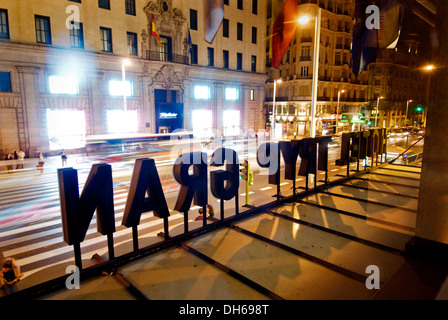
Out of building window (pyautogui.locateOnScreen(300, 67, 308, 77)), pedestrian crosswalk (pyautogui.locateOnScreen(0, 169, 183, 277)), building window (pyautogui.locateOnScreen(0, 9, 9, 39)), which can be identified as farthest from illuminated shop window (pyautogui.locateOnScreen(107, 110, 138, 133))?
building window (pyautogui.locateOnScreen(300, 67, 308, 77))

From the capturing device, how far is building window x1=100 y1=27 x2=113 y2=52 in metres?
33.2

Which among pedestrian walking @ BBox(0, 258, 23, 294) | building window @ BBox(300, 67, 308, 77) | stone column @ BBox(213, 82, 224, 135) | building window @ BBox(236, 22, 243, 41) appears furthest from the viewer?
building window @ BBox(300, 67, 308, 77)

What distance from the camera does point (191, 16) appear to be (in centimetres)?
Result: 4106

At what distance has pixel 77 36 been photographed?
3114 centimetres

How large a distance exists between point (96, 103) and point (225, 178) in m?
31.0

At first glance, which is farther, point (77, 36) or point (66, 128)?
point (77, 36)

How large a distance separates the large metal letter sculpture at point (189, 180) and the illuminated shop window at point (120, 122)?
97.6ft

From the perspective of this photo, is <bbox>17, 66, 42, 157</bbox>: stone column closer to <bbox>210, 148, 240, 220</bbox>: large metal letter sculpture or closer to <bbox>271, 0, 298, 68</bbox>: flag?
<bbox>271, 0, 298, 68</bbox>: flag

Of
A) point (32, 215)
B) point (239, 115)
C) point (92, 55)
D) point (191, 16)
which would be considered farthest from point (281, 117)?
point (32, 215)

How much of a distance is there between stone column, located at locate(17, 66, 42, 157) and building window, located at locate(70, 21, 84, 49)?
196 inches

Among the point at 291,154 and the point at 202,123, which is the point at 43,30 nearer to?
the point at 202,123

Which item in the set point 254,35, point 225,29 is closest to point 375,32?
point 225,29

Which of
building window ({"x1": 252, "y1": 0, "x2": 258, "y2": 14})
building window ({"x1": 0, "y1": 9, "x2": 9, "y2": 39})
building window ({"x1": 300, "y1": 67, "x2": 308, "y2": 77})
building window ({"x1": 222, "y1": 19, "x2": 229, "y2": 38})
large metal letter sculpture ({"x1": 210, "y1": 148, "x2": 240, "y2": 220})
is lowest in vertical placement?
large metal letter sculpture ({"x1": 210, "y1": 148, "x2": 240, "y2": 220})

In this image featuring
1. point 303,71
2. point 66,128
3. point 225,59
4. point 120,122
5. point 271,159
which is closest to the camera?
point 271,159
